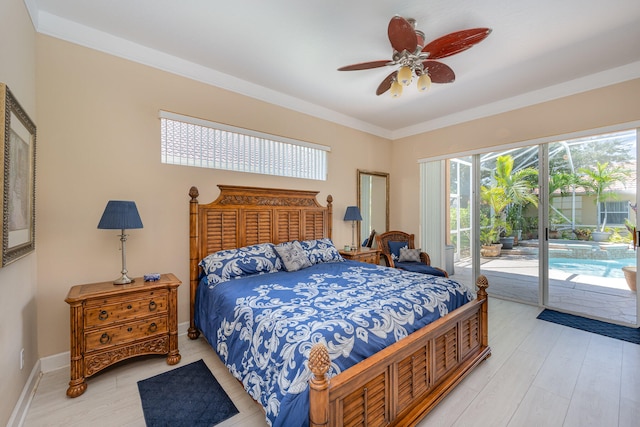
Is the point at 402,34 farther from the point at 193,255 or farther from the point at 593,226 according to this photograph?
the point at 593,226

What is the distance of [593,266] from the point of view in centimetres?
354

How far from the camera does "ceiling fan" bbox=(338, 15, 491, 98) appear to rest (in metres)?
1.95

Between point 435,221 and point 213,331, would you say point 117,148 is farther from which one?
point 435,221

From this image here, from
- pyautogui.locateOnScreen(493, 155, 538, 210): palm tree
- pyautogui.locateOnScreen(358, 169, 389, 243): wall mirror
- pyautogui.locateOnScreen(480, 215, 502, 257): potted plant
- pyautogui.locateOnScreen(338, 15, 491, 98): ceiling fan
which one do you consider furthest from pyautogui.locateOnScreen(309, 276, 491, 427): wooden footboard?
pyautogui.locateOnScreen(358, 169, 389, 243): wall mirror

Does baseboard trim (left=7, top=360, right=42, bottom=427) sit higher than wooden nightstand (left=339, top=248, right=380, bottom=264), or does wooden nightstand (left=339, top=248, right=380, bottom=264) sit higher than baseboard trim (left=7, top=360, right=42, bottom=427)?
wooden nightstand (left=339, top=248, right=380, bottom=264)

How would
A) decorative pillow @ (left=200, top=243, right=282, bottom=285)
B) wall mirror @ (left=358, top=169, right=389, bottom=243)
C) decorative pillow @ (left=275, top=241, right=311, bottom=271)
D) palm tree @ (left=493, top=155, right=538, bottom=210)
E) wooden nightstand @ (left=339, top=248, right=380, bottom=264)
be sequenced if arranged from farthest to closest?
wall mirror @ (left=358, top=169, right=389, bottom=243) → wooden nightstand @ (left=339, top=248, right=380, bottom=264) → palm tree @ (left=493, top=155, right=538, bottom=210) → decorative pillow @ (left=275, top=241, right=311, bottom=271) → decorative pillow @ (left=200, top=243, right=282, bottom=285)

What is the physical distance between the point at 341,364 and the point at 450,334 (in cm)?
114

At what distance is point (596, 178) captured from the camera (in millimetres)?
3453

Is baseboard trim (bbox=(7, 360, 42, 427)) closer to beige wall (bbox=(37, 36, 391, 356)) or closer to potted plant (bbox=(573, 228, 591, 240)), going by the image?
beige wall (bbox=(37, 36, 391, 356))

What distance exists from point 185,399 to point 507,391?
238 centimetres

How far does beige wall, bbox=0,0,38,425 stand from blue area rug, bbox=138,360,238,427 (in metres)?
0.73

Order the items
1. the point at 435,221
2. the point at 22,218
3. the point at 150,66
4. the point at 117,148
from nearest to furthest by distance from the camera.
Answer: the point at 22,218
the point at 117,148
the point at 150,66
the point at 435,221

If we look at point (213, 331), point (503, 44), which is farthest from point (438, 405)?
point (503, 44)

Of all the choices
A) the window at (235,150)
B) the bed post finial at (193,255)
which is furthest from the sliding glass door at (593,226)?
the bed post finial at (193,255)
